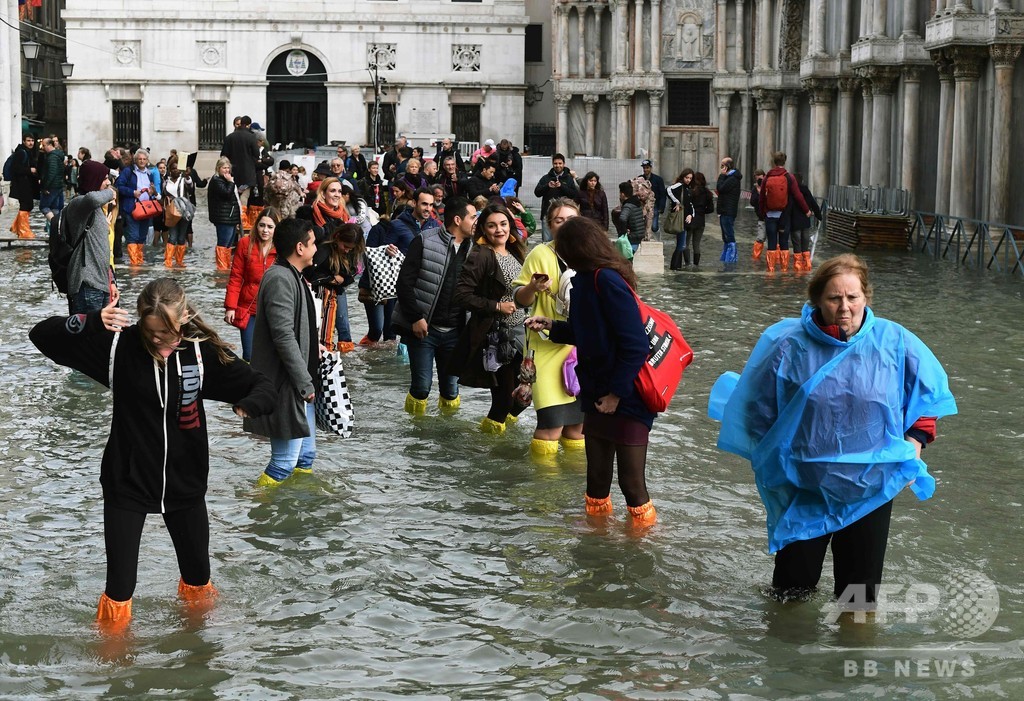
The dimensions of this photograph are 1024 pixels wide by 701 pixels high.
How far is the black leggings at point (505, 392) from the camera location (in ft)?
34.5

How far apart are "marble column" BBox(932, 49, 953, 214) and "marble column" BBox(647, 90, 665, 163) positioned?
67.4ft

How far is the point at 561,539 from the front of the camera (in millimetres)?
8305

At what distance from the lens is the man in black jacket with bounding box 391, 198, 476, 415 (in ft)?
35.8

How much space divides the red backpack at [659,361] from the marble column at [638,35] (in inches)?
1562

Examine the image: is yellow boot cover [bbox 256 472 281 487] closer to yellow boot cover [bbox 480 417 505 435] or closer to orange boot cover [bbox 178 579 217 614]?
yellow boot cover [bbox 480 417 505 435]

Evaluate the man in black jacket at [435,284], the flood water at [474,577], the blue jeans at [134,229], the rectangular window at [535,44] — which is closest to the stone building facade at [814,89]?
the rectangular window at [535,44]

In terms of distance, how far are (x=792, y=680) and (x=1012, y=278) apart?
15892 millimetres

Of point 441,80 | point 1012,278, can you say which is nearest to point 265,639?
point 1012,278

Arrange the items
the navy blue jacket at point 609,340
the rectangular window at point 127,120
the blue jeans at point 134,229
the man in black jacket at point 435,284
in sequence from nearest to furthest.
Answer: the navy blue jacket at point 609,340, the man in black jacket at point 435,284, the blue jeans at point 134,229, the rectangular window at point 127,120

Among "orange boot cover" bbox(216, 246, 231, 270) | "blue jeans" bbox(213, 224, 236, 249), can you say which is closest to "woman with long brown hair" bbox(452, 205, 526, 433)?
"orange boot cover" bbox(216, 246, 231, 270)

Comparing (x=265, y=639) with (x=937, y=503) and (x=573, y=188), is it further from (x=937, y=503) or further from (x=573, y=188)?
(x=573, y=188)

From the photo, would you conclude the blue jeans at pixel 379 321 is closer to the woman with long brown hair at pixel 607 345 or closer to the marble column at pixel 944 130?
the woman with long brown hair at pixel 607 345

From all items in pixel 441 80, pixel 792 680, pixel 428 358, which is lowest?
pixel 792 680

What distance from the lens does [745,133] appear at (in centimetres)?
4619
